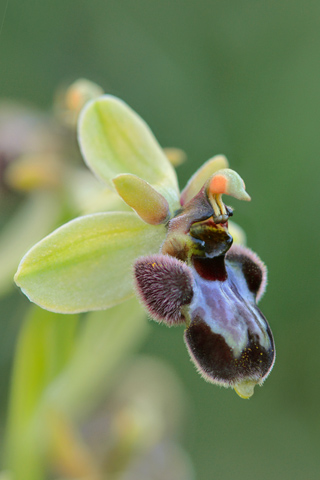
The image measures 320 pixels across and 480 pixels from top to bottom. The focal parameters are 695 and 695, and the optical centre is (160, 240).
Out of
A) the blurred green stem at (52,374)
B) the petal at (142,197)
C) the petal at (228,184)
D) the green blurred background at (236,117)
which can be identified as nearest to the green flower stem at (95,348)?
the blurred green stem at (52,374)

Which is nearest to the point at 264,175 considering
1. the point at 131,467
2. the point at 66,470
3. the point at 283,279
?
the point at 283,279

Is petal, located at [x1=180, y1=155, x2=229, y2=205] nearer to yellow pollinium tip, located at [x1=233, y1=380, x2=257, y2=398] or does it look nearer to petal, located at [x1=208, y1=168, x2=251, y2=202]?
petal, located at [x1=208, y1=168, x2=251, y2=202]

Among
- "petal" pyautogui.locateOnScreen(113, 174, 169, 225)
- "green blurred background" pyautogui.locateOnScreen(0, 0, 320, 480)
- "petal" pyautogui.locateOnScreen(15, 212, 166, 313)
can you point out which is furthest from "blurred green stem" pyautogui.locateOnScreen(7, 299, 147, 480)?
"green blurred background" pyautogui.locateOnScreen(0, 0, 320, 480)

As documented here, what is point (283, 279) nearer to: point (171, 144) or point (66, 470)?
point (171, 144)

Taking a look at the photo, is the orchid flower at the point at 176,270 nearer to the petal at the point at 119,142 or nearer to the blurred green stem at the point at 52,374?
the petal at the point at 119,142

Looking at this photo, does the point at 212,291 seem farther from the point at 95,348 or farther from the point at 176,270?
the point at 95,348

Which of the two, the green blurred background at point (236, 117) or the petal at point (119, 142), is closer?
the petal at point (119, 142)

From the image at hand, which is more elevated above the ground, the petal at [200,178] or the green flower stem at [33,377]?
the petal at [200,178]

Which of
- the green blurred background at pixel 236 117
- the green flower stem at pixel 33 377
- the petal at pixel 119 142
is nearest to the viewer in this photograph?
the petal at pixel 119 142
